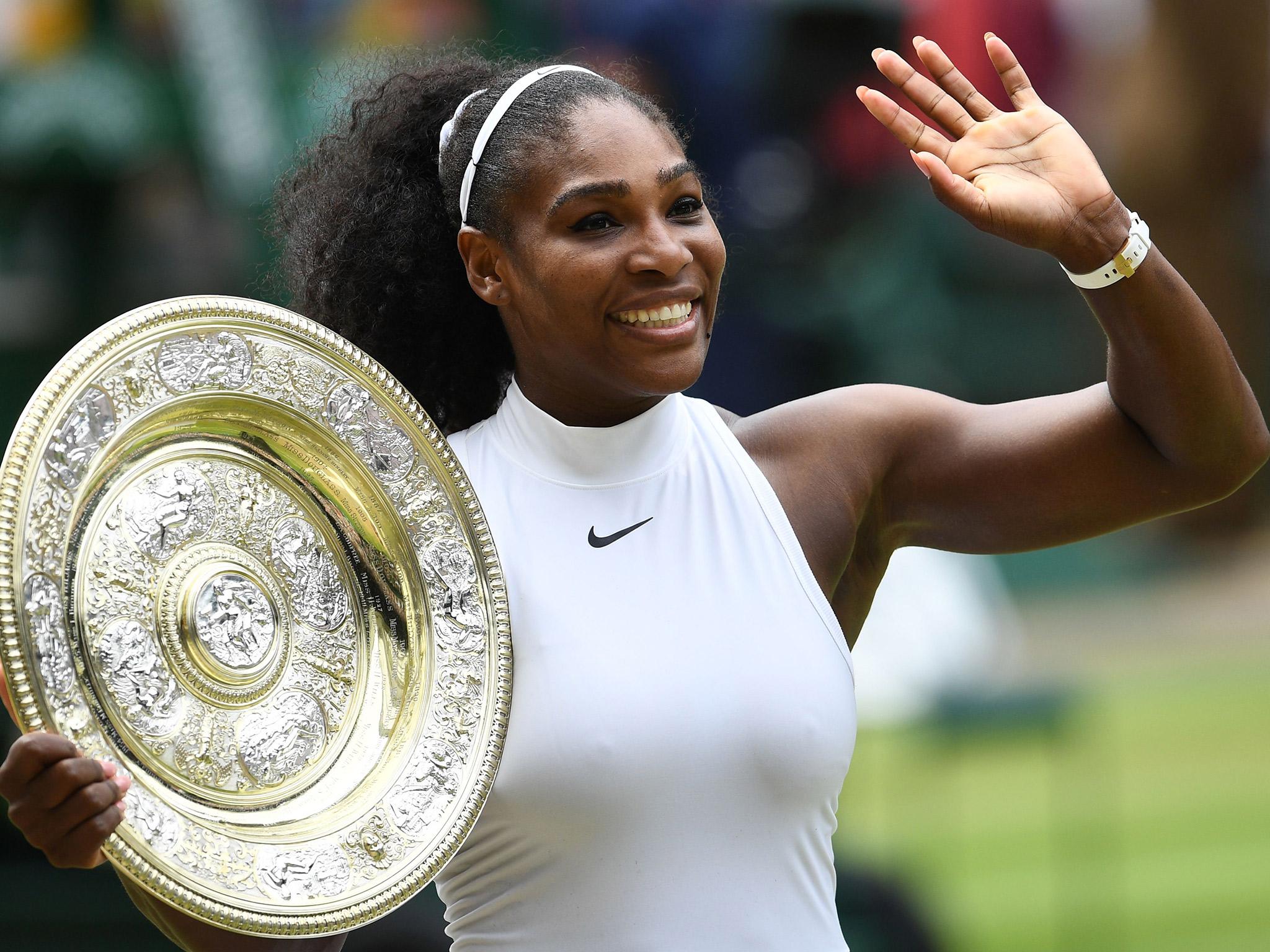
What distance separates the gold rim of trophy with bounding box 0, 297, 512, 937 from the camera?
1824mm

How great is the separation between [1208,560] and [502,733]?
30.6ft

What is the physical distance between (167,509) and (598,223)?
65 cm

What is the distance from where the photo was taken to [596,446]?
7.72 feet

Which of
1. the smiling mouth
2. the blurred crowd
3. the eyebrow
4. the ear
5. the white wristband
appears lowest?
the blurred crowd

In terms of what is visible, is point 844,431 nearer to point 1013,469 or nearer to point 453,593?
point 1013,469

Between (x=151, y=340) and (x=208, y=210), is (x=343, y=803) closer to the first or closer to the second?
(x=151, y=340)

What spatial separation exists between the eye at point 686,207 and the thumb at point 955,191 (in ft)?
0.95

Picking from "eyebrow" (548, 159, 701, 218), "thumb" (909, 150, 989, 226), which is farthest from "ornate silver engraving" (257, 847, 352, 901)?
"thumb" (909, 150, 989, 226)

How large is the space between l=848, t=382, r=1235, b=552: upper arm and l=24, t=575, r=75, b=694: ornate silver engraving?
3.57ft

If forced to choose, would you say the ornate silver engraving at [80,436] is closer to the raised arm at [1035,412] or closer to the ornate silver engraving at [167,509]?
the ornate silver engraving at [167,509]

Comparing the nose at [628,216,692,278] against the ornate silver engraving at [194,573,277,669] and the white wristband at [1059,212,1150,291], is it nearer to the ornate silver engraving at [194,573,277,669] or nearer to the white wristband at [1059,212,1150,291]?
the white wristband at [1059,212,1150,291]

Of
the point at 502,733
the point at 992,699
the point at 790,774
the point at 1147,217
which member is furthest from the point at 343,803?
the point at 1147,217

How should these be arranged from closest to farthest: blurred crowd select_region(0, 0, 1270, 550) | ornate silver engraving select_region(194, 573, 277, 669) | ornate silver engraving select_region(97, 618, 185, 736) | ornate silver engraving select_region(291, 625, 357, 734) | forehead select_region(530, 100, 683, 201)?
1. ornate silver engraving select_region(97, 618, 185, 736)
2. ornate silver engraving select_region(194, 573, 277, 669)
3. ornate silver engraving select_region(291, 625, 357, 734)
4. forehead select_region(530, 100, 683, 201)
5. blurred crowd select_region(0, 0, 1270, 550)

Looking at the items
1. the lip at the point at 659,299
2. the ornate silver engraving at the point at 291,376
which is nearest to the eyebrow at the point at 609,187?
the lip at the point at 659,299
